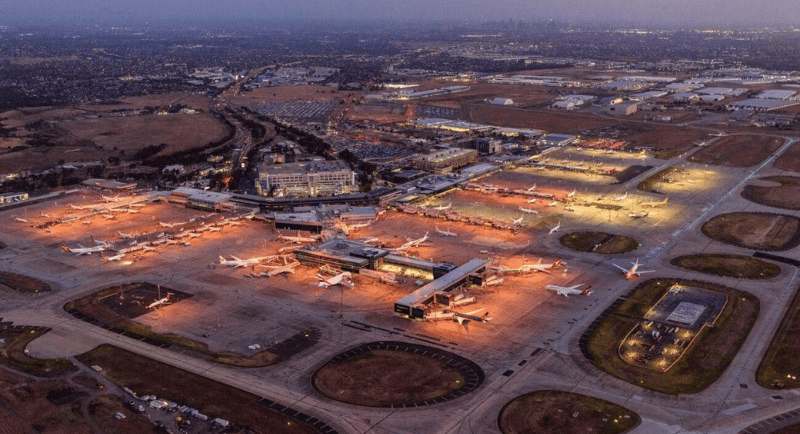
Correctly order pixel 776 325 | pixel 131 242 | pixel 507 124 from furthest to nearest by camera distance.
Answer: pixel 507 124
pixel 131 242
pixel 776 325

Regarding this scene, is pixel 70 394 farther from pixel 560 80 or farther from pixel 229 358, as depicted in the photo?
pixel 560 80

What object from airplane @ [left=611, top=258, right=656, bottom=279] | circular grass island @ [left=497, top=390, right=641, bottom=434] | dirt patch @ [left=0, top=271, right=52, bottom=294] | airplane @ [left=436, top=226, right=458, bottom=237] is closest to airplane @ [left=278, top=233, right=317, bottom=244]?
airplane @ [left=436, top=226, right=458, bottom=237]

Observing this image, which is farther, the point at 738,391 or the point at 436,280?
the point at 436,280

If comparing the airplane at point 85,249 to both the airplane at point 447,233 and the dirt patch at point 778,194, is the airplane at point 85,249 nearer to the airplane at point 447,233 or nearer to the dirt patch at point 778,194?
the airplane at point 447,233

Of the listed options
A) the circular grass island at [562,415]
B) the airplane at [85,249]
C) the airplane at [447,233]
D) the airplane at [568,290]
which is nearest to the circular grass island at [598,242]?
the airplane at [447,233]

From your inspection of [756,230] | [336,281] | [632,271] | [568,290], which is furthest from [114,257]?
[756,230]

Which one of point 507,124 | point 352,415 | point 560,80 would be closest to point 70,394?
point 352,415

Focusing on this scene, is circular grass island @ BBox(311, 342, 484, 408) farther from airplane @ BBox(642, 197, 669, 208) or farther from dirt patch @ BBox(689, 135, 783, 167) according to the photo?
dirt patch @ BBox(689, 135, 783, 167)
